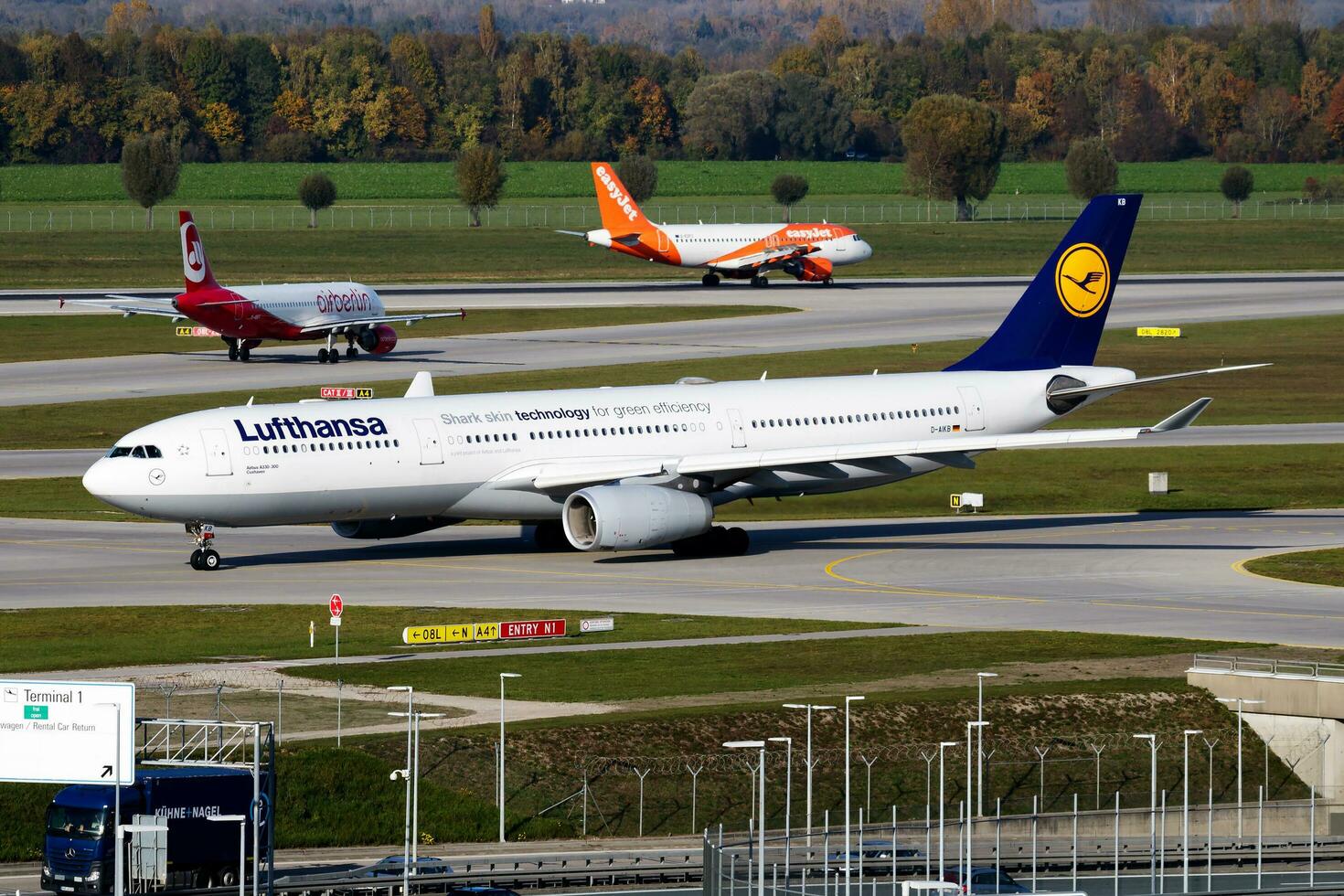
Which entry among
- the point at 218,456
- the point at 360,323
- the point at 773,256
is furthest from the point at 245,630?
the point at 773,256

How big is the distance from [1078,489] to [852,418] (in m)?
18.3

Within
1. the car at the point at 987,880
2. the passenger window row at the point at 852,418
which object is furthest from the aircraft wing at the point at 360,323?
the car at the point at 987,880

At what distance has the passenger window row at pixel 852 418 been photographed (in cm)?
7481

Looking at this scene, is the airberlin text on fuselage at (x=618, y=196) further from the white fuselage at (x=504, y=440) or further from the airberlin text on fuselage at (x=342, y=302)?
the white fuselage at (x=504, y=440)

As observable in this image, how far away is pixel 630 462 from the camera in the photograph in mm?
72250

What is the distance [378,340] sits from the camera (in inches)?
5118

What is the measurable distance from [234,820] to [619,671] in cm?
1715

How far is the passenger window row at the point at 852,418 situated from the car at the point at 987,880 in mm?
30375

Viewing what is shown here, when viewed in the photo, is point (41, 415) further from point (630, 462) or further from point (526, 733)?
point (526, 733)

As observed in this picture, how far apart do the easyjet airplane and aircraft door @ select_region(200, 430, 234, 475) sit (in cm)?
10552

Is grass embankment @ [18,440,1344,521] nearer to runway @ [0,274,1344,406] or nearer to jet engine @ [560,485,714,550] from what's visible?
jet engine @ [560,485,714,550]

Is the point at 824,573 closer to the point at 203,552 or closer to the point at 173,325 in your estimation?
the point at 203,552

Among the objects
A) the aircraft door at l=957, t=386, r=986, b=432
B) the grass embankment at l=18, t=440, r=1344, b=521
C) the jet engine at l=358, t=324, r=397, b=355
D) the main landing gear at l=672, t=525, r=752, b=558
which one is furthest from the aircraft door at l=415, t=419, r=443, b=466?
the jet engine at l=358, t=324, r=397, b=355

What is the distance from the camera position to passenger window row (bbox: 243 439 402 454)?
66.9 metres
